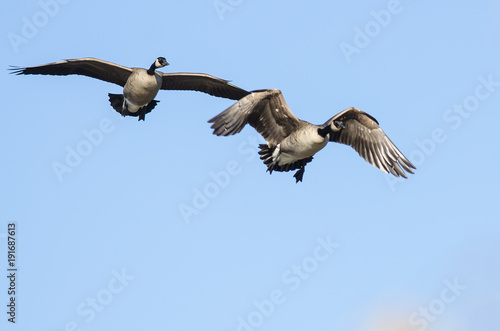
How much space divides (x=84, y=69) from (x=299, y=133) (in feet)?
26.1

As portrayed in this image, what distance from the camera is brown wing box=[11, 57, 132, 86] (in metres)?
32.8

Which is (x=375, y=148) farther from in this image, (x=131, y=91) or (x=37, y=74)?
(x=37, y=74)

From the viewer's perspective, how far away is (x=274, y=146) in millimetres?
30828

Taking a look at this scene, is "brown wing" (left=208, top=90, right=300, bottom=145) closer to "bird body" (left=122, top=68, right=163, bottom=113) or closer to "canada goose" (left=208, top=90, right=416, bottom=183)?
"canada goose" (left=208, top=90, right=416, bottom=183)

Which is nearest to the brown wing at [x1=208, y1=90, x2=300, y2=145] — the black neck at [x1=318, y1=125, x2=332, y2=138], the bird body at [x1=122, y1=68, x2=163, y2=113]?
the black neck at [x1=318, y1=125, x2=332, y2=138]

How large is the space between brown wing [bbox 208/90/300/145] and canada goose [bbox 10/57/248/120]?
284 cm

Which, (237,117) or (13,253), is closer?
(237,117)

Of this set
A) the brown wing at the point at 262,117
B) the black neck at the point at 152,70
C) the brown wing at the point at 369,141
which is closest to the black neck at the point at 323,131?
the brown wing at the point at 369,141

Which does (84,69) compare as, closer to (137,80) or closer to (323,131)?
(137,80)

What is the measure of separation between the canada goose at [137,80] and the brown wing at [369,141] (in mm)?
4044

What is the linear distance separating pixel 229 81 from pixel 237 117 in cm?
405

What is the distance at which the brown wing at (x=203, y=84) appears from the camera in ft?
108

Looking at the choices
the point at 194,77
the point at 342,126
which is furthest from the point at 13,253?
the point at 342,126

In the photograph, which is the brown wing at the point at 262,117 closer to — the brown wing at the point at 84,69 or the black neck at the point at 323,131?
the black neck at the point at 323,131
